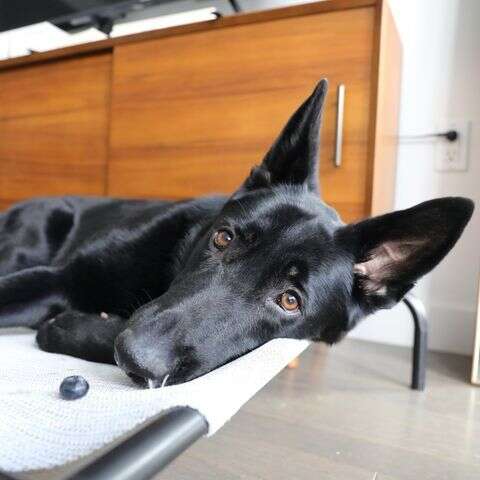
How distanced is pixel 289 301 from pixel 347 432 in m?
0.57

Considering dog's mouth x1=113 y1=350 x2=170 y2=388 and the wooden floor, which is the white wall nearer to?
the wooden floor

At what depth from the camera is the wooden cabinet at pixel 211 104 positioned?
5.35 feet

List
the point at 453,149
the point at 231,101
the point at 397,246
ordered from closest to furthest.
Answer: the point at 397,246 → the point at 231,101 → the point at 453,149

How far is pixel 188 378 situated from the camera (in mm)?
683

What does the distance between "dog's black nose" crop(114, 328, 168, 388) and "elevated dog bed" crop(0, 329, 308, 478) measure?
0.08ft

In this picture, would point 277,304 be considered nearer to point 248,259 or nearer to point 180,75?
point 248,259

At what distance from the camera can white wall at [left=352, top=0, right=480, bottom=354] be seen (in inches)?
79.3

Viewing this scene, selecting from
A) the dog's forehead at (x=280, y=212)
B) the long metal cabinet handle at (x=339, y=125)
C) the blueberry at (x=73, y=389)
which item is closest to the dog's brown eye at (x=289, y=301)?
the dog's forehead at (x=280, y=212)

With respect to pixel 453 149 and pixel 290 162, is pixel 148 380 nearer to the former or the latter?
pixel 290 162

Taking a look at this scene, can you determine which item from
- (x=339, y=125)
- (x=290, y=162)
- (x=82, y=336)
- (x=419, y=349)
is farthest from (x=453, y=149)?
(x=82, y=336)

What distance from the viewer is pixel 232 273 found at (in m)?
0.79

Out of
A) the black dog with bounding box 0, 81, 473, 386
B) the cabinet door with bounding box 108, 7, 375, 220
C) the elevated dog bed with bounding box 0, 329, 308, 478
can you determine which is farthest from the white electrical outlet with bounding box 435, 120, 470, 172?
the elevated dog bed with bounding box 0, 329, 308, 478

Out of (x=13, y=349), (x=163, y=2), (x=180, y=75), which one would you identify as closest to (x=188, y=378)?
(x=13, y=349)

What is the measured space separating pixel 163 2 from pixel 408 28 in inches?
43.3
